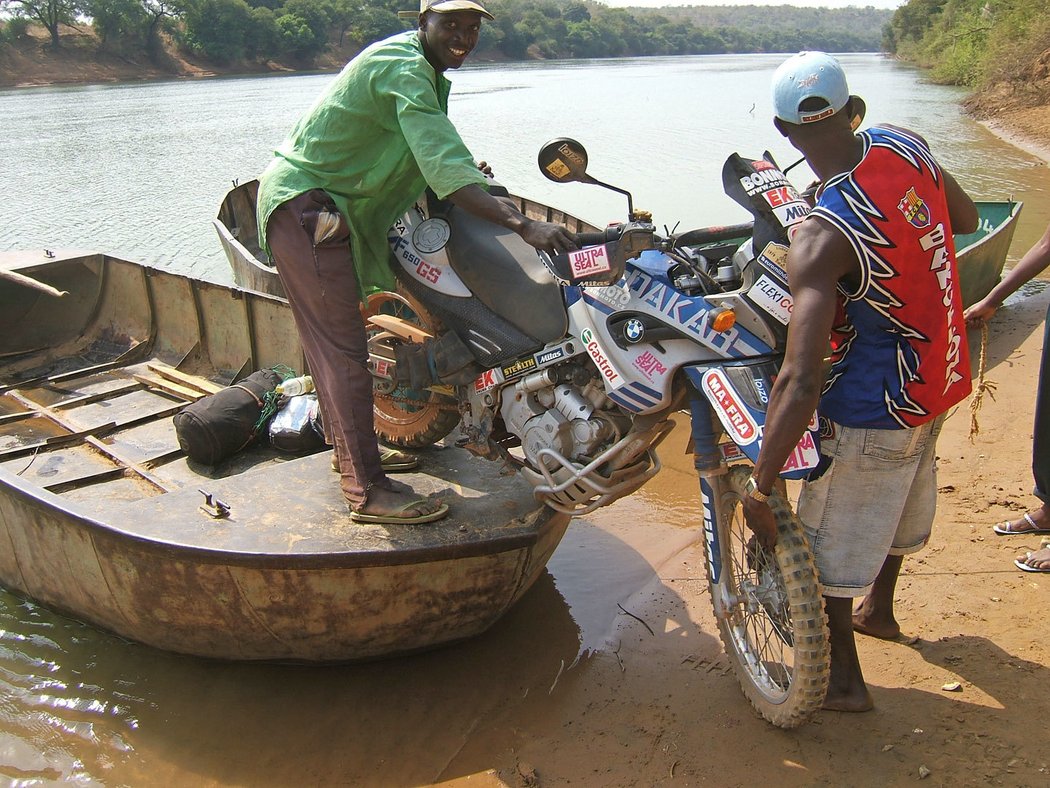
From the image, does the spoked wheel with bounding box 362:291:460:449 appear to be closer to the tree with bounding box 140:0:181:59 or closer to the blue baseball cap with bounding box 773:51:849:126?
the blue baseball cap with bounding box 773:51:849:126

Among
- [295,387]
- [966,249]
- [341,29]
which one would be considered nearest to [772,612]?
[295,387]

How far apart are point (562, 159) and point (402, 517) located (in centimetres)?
146

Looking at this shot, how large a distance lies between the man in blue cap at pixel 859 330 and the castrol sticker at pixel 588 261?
61cm

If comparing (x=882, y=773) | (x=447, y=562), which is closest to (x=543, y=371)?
(x=447, y=562)

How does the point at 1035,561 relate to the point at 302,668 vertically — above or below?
above

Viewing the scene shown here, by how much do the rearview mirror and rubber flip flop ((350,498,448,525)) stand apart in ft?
4.39

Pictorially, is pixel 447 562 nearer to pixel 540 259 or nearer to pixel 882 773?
pixel 540 259

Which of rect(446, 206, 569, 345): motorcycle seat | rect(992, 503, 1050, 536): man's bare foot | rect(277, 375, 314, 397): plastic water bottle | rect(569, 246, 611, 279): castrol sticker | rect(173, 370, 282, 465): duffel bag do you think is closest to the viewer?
rect(569, 246, 611, 279): castrol sticker

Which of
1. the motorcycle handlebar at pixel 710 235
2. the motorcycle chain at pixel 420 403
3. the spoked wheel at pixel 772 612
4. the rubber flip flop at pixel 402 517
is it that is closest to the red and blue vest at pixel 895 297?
the spoked wheel at pixel 772 612

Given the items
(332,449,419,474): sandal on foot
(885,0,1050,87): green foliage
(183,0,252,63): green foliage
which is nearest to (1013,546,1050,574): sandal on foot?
(332,449,419,474): sandal on foot

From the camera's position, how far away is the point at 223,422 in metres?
4.55

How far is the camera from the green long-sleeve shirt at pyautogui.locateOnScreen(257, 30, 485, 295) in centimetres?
303

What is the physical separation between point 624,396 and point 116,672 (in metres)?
2.64

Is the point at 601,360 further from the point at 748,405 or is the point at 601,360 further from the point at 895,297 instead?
the point at 895,297
